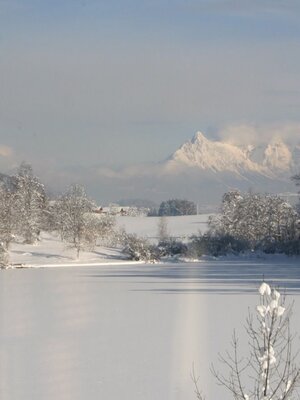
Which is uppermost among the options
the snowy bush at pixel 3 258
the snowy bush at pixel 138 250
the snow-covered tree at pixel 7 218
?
the snow-covered tree at pixel 7 218

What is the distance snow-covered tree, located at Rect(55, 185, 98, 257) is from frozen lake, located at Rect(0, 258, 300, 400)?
3237 centimetres

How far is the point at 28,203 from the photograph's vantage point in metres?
71.4

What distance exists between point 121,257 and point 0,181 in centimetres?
1533

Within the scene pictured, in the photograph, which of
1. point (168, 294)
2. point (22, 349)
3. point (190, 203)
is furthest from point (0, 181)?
→ point (190, 203)

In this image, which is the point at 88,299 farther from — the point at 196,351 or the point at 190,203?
the point at 190,203

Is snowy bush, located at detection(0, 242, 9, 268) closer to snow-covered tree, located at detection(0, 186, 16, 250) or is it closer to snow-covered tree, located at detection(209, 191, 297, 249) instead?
snow-covered tree, located at detection(0, 186, 16, 250)

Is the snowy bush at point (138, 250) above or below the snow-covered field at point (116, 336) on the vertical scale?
above

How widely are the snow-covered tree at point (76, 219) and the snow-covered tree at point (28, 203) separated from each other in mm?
2269

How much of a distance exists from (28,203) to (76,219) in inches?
211

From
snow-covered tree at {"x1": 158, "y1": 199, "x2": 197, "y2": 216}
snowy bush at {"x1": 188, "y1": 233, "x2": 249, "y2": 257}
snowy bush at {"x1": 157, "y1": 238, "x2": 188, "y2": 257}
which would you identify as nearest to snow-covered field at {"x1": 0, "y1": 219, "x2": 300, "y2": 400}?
snowy bush at {"x1": 157, "y1": 238, "x2": 188, "y2": 257}

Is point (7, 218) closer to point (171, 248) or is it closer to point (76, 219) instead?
point (76, 219)

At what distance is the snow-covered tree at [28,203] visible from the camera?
69.1 meters

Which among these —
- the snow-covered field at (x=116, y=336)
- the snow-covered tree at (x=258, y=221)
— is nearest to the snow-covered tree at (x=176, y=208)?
the snow-covered tree at (x=258, y=221)

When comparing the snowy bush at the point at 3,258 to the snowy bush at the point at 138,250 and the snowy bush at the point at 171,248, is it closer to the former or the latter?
the snowy bush at the point at 138,250
